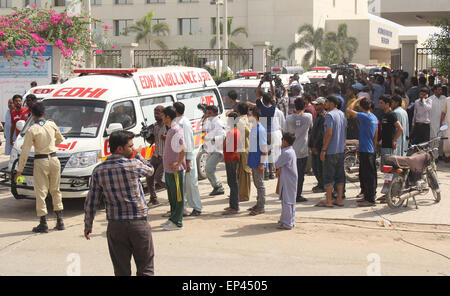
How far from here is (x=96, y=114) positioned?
10.8 m

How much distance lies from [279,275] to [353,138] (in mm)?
6832

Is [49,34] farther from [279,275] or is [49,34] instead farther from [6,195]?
[279,275]

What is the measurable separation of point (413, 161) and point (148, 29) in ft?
179

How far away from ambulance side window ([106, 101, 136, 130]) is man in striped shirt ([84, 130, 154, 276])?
205 inches

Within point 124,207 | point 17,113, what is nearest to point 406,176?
point 124,207

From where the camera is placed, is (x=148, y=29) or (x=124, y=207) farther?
(x=148, y=29)

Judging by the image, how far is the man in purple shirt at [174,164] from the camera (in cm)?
902

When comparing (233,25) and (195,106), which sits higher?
(233,25)

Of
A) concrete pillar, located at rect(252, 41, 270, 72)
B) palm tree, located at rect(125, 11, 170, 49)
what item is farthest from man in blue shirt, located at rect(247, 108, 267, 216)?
palm tree, located at rect(125, 11, 170, 49)

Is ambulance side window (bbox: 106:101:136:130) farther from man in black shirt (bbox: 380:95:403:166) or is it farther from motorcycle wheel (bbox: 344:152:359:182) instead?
man in black shirt (bbox: 380:95:403:166)

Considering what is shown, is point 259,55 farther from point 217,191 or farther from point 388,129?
point 388,129

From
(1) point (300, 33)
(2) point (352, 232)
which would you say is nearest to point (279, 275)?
(2) point (352, 232)

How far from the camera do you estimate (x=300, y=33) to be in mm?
64938
